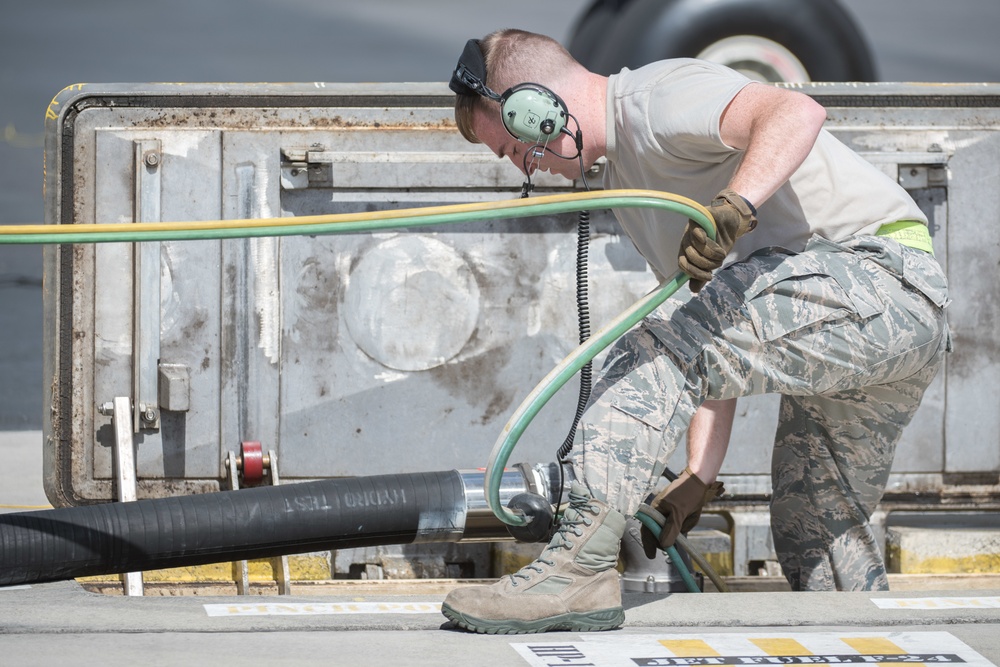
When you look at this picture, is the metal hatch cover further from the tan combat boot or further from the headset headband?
the tan combat boot

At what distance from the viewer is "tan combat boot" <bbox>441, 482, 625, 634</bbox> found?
1.96m

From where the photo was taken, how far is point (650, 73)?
2.18 m

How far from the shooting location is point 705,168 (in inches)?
88.7

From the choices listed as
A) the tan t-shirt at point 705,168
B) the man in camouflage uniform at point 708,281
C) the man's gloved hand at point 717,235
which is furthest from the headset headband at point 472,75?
the man's gloved hand at point 717,235

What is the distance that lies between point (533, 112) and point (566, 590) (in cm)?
87


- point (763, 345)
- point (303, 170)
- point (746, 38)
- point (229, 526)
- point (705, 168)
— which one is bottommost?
point (229, 526)

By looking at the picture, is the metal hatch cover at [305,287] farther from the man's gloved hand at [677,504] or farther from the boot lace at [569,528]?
the boot lace at [569,528]

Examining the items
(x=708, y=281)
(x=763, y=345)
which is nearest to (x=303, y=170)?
(x=708, y=281)

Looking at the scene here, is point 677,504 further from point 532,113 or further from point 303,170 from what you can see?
point 303,170

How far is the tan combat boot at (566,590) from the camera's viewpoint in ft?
6.43

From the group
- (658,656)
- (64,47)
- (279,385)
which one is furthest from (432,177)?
(64,47)

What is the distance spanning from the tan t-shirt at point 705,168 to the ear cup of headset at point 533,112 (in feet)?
0.44

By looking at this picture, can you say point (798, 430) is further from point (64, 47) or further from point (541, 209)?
point (64, 47)

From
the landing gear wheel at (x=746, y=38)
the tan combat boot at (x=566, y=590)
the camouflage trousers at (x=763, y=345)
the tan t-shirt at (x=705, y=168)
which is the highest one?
the landing gear wheel at (x=746, y=38)
